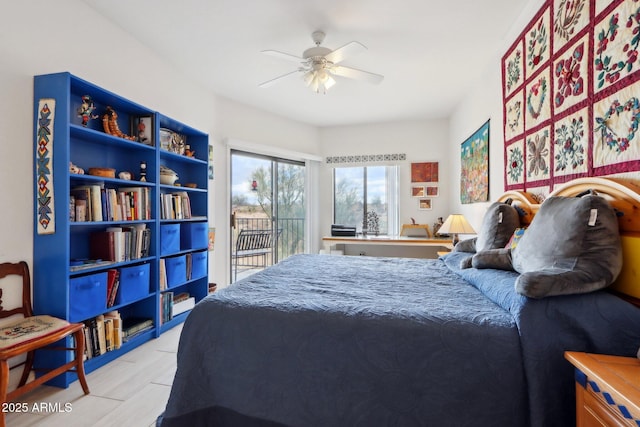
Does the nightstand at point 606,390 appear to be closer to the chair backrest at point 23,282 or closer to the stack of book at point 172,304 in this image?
the chair backrest at point 23,282

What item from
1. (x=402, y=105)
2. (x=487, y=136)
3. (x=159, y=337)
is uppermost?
(x=402, y=105)

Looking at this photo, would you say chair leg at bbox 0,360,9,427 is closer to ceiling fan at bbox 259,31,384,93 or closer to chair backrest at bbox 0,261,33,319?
chair backrest at bbox 0,261,33,319

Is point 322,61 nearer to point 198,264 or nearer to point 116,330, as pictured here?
Answer: point 198,264

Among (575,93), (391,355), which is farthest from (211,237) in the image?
(575,93)

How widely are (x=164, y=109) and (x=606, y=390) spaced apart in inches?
140

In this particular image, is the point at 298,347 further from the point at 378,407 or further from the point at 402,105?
the point at 402,105

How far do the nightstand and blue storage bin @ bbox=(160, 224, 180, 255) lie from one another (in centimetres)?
285

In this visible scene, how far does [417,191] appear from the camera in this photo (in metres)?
4.84

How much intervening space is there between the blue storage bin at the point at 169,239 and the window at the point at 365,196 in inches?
115

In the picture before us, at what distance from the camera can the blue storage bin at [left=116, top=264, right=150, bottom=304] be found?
2279mm

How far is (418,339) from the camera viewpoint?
3.75 feet

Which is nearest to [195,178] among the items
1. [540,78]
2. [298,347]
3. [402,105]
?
[298,347]

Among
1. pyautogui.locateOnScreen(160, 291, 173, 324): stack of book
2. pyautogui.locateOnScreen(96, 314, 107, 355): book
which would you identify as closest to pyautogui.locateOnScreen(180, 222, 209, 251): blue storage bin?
pyautogui.locateOnScreen(160, 291, 173, 324): stack of book

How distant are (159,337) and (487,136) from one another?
3.59m
